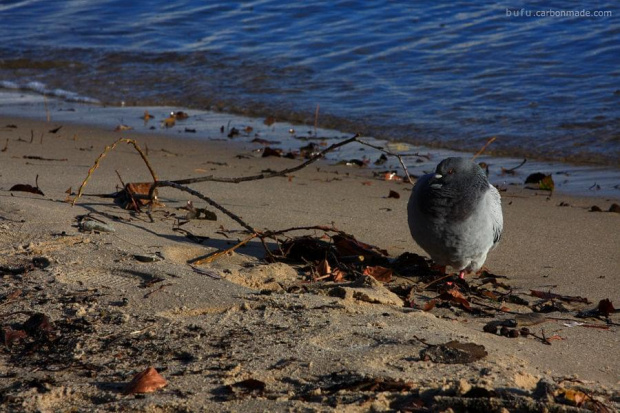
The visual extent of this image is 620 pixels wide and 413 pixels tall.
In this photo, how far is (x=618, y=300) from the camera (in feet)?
13.1

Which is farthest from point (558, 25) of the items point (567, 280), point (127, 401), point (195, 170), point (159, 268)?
point (127, 401)

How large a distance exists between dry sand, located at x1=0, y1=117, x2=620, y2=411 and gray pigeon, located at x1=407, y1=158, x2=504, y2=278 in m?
0.28

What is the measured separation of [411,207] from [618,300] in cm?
115

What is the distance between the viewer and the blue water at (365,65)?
8.53 m

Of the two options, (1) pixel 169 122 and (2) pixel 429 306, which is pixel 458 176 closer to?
(2) pixel 429 306

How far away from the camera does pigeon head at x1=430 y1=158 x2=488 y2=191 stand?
13.6 feet

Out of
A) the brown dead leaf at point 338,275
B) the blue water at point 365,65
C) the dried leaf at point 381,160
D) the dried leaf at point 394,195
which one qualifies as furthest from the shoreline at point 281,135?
the brown dead leaf at point 338,275

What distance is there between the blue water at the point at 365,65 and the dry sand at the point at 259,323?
3393 millimetres

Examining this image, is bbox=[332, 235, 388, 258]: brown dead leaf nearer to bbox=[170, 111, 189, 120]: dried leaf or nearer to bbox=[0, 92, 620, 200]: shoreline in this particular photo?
bbox=[0, 92, 620, 200]: shoreline

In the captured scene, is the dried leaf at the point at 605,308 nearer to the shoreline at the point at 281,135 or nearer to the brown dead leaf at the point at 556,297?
the brown dead leaf at the point at 556,297

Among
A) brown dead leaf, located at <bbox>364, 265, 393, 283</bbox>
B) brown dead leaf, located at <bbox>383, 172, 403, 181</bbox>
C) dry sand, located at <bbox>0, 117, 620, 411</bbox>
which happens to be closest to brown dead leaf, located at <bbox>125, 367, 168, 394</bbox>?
dry sand, located at <bbox>0, 117, 620, 411</bbox>

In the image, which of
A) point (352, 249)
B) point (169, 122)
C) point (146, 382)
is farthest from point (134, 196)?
point (169, 122)

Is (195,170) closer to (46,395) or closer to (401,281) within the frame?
(401,281)

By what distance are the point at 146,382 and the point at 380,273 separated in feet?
5.74
